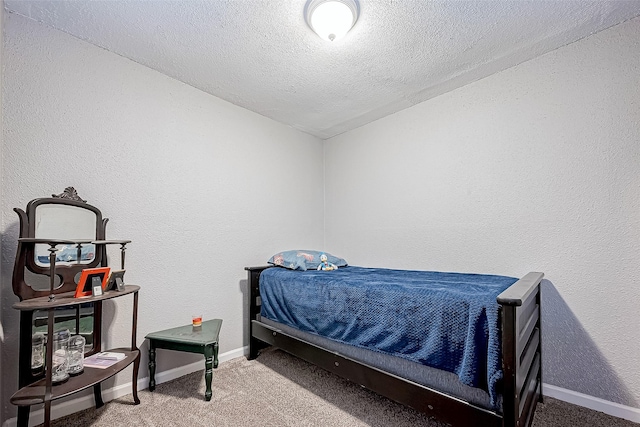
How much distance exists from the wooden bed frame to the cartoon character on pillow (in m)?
0.67

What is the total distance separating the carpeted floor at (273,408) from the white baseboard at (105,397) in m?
0.04

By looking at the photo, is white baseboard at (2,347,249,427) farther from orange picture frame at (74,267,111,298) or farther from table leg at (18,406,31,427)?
orange picture frame at (74,267,111,298)

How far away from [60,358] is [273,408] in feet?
3.84

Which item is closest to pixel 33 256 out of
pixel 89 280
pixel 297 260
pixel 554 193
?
pixel 89 280

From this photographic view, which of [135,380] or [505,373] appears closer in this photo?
[505,373]

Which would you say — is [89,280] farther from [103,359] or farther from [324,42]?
[324,42]

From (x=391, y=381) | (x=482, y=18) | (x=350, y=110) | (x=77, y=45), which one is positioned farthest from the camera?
(x=350, y=110)

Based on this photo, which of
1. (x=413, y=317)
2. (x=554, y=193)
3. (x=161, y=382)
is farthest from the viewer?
(x=161, y=382)

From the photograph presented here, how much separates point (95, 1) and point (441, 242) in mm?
2810

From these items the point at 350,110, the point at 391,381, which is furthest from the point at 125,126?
the point at 391,381

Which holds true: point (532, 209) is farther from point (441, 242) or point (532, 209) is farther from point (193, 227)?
point (193, 227)

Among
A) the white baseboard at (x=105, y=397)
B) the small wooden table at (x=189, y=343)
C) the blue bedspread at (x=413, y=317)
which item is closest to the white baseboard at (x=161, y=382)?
the white baseboard at (x=105, y=397)

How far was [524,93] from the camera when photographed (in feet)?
6.91

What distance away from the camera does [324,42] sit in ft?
6.18
